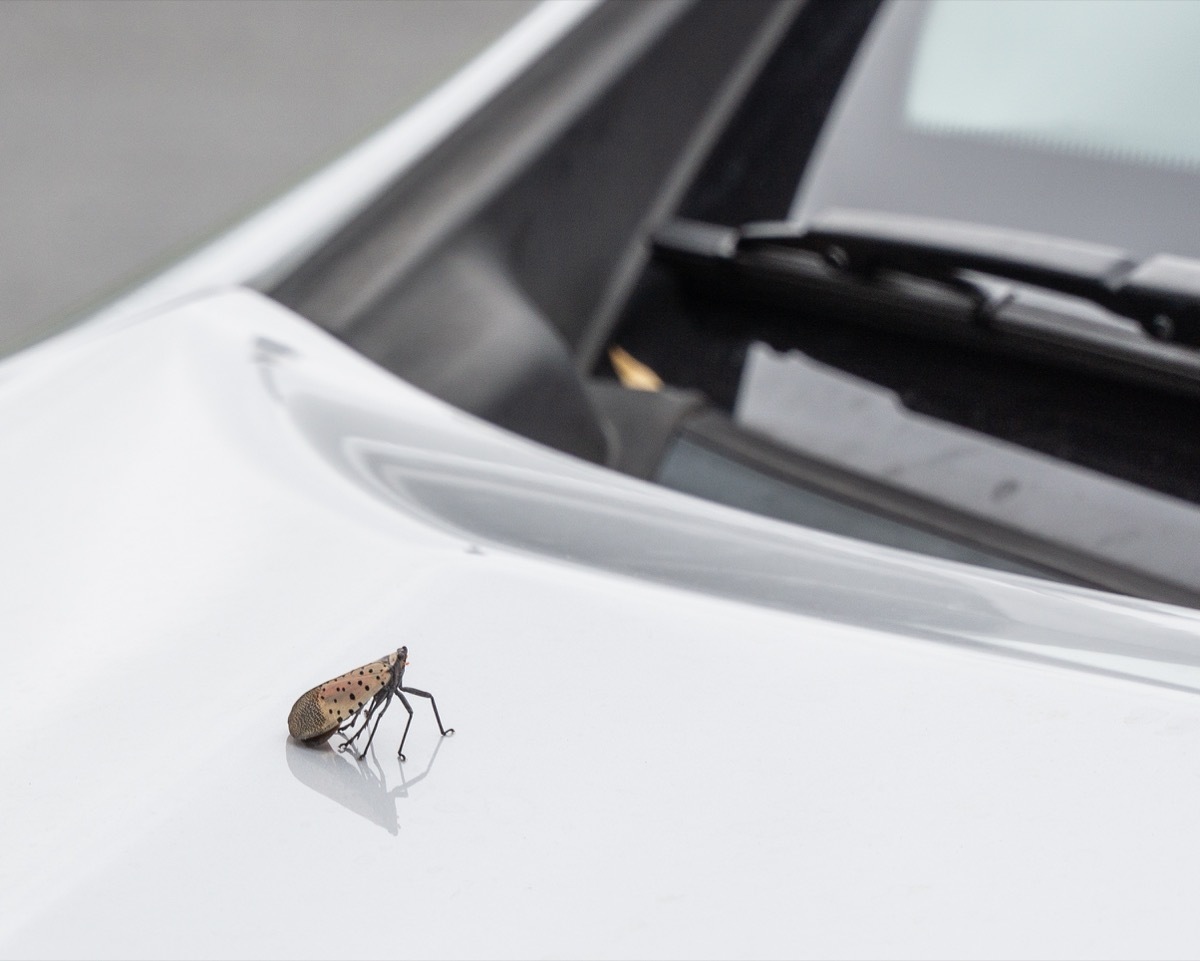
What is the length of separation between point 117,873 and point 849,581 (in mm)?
519

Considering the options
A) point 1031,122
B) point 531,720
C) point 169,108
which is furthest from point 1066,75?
point 169,108

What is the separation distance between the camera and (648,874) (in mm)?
655

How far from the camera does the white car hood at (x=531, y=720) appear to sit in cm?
63

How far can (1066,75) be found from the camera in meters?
1.30

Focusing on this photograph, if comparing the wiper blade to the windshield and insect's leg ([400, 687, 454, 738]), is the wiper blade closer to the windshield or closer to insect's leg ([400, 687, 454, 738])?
the windshield

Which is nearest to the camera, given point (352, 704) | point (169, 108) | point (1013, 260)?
point (352, 704)

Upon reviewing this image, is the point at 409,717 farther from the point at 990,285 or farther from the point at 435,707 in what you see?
the point at 990,285

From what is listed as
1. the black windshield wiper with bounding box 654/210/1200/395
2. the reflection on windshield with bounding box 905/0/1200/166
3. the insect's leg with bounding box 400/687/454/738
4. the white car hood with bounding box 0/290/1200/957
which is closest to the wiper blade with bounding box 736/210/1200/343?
the black windshield wiper with bounding box 654/210/1200/395

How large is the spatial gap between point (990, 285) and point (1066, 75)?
0.23 metres

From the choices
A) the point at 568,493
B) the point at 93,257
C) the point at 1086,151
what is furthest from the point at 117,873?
the point at 93,257

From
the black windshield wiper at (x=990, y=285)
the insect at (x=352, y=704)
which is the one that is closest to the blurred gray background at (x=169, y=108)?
the black windshield wiper at (x=990, y=285)

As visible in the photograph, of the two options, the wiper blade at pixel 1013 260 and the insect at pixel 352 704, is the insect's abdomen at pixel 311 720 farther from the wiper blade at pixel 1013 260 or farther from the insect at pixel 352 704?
the wiper blade at pixel 1013 260

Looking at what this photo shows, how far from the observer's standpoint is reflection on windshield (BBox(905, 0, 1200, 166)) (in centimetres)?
124

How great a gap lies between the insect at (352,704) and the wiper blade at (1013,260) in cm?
80
